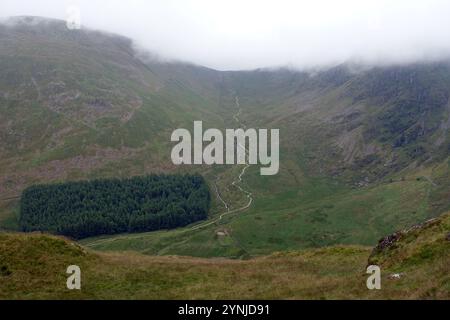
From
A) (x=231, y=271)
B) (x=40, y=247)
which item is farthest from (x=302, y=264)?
(x=40, y=247)

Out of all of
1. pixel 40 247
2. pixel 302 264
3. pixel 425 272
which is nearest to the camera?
pixel 425 272

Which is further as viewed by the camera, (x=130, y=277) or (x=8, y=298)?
(x=130, y=277)
